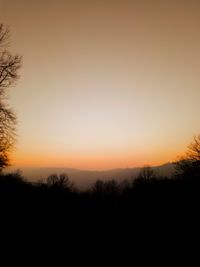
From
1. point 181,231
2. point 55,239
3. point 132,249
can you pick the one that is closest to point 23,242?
point 55,239

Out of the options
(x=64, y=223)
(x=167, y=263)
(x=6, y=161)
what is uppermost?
(x=6, y=161)

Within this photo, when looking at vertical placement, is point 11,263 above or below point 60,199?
below

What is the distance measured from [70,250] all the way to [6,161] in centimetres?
689

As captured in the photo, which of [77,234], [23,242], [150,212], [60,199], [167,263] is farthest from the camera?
[60,199]

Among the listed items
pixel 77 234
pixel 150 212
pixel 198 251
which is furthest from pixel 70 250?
pixel 150 212

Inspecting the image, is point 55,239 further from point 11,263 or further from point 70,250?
point 11,263

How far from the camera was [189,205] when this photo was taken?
22.0m

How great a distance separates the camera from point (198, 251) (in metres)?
12.3

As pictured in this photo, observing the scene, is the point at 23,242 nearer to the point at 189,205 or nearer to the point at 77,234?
the point at 77,234

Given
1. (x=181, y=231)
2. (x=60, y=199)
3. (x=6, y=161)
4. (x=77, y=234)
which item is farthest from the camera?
(x=60, y=199)

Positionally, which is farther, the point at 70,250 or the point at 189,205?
the point at 189,205

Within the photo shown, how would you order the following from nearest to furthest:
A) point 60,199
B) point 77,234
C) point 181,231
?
point 77,234, point 181,231, point 60,199

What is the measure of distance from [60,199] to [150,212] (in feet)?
24.9

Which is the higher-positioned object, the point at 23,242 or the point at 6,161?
the point at 6,161
